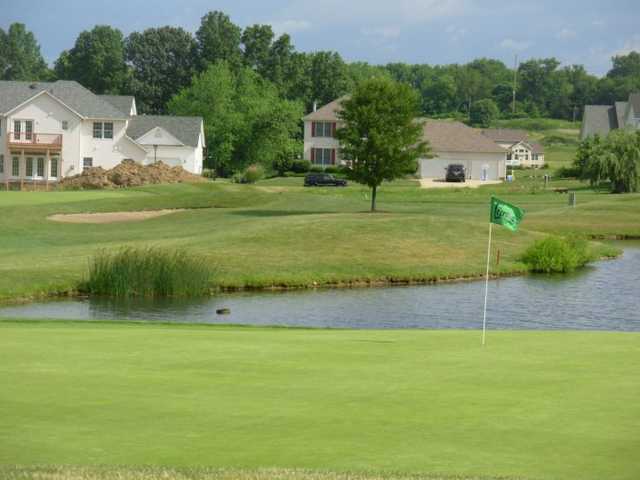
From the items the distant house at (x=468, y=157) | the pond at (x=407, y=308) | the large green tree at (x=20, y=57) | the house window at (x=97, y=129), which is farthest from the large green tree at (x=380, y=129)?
the large green tree at (x=20, y=57)

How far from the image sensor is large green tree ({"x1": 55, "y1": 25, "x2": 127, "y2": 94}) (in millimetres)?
142625

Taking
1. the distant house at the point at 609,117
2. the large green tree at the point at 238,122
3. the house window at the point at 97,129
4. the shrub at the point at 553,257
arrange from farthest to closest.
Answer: the distant house at the point at 609,117, the large green tree at the point at 238,122, the house window at the point at 97,129, the shrub at the point at 553,257

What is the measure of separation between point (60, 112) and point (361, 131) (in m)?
34.5

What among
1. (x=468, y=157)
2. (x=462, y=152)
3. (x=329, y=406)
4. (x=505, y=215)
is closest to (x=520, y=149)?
(x=468, y=157)

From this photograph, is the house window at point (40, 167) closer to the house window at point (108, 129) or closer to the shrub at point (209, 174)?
the house window at point (108, 129)

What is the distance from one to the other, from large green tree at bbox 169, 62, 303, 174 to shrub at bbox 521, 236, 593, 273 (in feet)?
201

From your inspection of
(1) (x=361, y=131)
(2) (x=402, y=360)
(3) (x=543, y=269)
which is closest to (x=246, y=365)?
(2) (x=402, y=360)

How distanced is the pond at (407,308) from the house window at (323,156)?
7334 cm

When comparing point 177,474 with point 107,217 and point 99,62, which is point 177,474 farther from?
point 99,62

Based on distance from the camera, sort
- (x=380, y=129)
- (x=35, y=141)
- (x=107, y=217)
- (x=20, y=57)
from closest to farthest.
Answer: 1. (x=107, y=217)
2. (x=380, y=129)
3. (x=35, y=141)
4. (x=20, y=57)

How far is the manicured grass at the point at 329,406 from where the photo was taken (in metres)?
9.36

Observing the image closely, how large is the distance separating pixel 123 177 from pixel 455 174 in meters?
32.6

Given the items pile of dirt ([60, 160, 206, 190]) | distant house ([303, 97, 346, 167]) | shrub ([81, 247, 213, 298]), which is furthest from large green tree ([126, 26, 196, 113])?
shrub ([81, 247, 213, 298])

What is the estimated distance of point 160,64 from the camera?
140 metres
